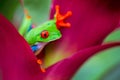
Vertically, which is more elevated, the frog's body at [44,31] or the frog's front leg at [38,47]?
the frog's body at [44,31]

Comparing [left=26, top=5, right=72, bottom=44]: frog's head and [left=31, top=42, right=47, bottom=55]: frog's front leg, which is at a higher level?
[left=26, top=5, right=72, bottom=44]: frog's head

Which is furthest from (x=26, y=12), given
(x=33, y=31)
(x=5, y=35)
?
(x=5, y=35)

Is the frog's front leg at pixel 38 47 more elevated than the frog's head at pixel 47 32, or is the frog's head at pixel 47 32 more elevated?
the frog's head at pixel 47 32

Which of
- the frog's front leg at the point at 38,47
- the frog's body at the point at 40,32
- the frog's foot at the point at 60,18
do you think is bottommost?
the frog's front leg at the point at 38,47

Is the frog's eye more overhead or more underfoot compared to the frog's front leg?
more overhead

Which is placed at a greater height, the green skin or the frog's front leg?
the green skin

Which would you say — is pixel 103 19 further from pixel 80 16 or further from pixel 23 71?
pixel 23 71

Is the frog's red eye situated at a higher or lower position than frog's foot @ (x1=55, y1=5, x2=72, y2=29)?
lower

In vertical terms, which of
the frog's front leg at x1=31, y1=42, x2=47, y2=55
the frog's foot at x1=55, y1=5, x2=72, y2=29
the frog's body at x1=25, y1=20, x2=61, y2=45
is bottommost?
the frog's front leg at x1=31, y1=42, x2=47, y2=55
